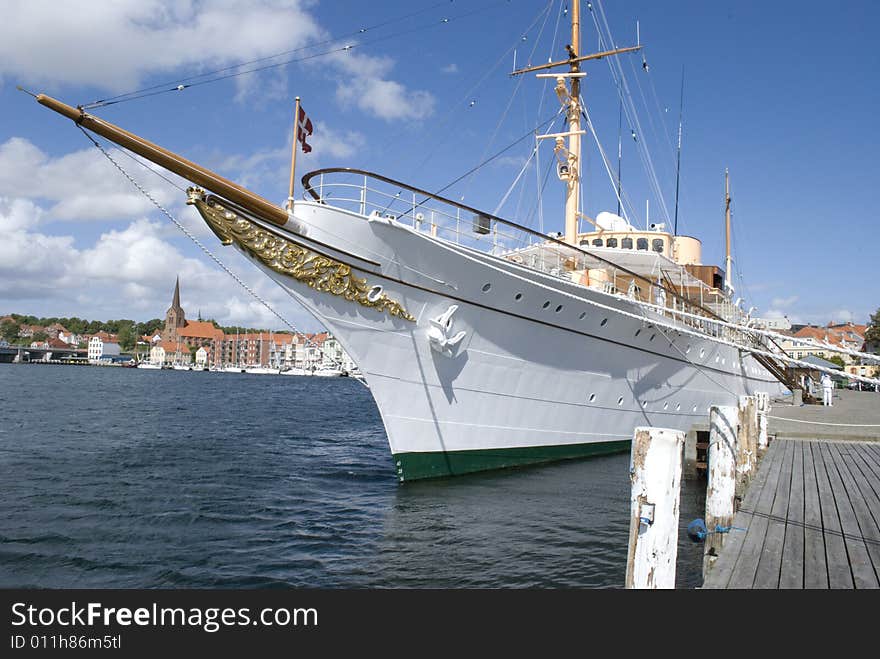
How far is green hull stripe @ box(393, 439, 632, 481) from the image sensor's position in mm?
10867

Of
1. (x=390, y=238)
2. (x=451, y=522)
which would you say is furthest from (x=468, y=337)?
(x=451, y=522)

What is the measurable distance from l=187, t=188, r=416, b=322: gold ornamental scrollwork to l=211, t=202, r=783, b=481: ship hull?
6 centimetres

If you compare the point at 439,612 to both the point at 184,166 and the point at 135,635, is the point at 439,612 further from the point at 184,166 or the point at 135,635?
the point at 184,166

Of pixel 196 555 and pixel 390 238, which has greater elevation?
pixel 390 238

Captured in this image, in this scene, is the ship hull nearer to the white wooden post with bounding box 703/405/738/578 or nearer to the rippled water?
the rippled water

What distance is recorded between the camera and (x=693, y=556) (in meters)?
7.65

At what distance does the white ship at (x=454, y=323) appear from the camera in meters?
9.59

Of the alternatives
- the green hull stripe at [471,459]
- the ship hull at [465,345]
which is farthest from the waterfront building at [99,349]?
the ship hull at [465,345]

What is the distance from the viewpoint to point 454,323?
1052 cm

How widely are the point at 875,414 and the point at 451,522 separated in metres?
15.9

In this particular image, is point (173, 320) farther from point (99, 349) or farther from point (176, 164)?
point (176, 164)

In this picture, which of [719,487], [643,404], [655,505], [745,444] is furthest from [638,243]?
[655,505]

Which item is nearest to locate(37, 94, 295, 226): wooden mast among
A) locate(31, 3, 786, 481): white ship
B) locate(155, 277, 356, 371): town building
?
locate(31, 3, 786, 481): white ship

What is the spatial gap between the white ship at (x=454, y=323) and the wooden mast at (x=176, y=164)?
0.02 meters
